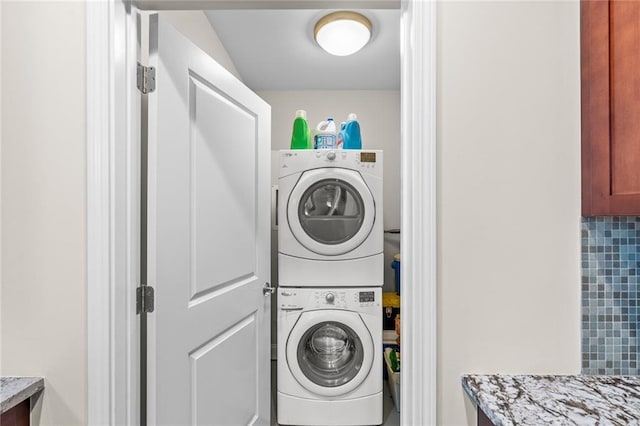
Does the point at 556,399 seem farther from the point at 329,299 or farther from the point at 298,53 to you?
the point at 298,53

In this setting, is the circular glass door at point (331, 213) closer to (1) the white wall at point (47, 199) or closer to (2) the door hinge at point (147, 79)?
(2) the door hinge at point (147, 79)

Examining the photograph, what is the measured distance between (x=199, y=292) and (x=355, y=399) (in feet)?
4.17

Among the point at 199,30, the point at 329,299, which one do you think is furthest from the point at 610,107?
the point at 199,30

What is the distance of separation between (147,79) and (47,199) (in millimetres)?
437

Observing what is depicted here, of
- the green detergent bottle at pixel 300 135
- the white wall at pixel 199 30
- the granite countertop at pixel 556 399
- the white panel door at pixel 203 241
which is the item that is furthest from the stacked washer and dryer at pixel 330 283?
the granite countertop at pixel 556 399

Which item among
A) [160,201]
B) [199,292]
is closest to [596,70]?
[160,201]

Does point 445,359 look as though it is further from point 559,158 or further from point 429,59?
point 429,59

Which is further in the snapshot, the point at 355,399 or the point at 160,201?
the point at 355,399

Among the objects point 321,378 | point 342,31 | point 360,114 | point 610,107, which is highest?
point 342,31

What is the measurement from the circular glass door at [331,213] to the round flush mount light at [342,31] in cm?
82

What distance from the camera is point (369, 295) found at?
206cm

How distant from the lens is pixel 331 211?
7.06ft

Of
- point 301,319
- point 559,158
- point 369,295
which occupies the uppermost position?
point 559,158

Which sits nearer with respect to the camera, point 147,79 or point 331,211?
point 147,79
